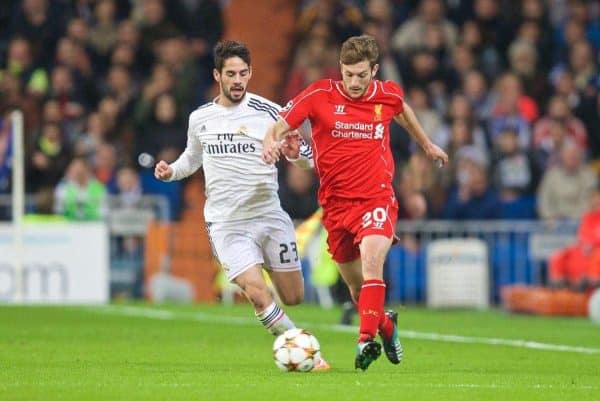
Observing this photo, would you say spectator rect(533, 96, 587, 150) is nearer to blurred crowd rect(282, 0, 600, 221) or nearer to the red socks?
blurred crowd rect(282, 0, 600, 221)

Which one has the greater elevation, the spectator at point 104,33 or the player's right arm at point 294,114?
the spectator at point 104,33

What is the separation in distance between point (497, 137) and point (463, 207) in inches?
44.8

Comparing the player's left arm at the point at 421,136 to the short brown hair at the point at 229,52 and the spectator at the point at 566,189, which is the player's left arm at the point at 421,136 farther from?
the spectator at the point at 566,189

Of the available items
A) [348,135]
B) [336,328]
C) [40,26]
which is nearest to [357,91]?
[348,135]

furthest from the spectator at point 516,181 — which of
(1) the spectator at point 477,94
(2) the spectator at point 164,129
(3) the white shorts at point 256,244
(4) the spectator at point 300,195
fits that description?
(3) the white shorts at point 256,244

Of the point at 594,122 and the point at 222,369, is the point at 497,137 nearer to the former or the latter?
the point at 594,122

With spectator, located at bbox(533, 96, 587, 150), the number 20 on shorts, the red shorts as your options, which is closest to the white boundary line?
the red shorts

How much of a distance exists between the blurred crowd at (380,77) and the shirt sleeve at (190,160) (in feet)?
30.6

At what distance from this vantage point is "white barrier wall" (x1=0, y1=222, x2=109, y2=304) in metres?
22.9

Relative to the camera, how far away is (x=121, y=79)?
2589 centimetres

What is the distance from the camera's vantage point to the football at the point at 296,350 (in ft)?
38.9

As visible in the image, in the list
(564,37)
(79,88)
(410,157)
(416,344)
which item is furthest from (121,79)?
(416,344)

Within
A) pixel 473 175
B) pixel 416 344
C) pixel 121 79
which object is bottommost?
pixel 416 344

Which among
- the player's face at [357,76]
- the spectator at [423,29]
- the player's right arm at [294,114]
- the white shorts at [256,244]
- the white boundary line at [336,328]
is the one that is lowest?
the white boundary line at [336,328]
